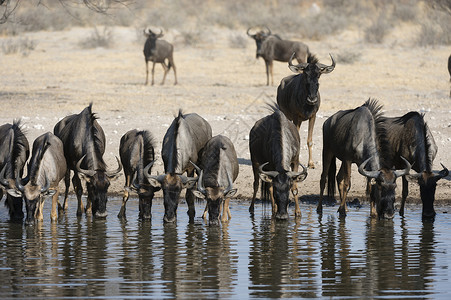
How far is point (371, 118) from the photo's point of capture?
11.1 metres

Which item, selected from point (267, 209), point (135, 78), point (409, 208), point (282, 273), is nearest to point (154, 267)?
point (282, 273)

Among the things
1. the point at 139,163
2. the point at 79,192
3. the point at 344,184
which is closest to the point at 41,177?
the point at 79,192

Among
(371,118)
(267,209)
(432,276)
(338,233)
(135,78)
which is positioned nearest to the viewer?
(432,276)

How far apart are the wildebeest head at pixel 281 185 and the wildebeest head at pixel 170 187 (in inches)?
36.0

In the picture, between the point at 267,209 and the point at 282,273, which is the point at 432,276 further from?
the point at 267,209

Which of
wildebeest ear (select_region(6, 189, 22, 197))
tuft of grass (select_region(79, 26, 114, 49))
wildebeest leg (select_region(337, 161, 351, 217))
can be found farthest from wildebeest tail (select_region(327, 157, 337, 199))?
tuft of grass (select_region(79, 26, 114, 49))

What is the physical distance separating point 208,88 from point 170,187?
1312 centimetres

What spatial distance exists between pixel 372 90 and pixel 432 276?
14983 millimetres

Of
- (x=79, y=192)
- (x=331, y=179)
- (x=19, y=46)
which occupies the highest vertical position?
(x=19, y=46)

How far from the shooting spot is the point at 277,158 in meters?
10.6

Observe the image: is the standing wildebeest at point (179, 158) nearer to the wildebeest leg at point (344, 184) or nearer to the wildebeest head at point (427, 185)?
the wildebeest leg at point (344, 184)

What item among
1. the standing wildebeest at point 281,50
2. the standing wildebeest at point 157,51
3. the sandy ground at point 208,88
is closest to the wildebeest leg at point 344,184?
the sandy ground at point 208,88

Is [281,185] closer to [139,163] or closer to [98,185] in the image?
A: [139,163]

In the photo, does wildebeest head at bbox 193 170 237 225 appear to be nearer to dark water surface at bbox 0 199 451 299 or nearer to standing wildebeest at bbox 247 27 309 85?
dark water surface at bbox 0 199 451 299
